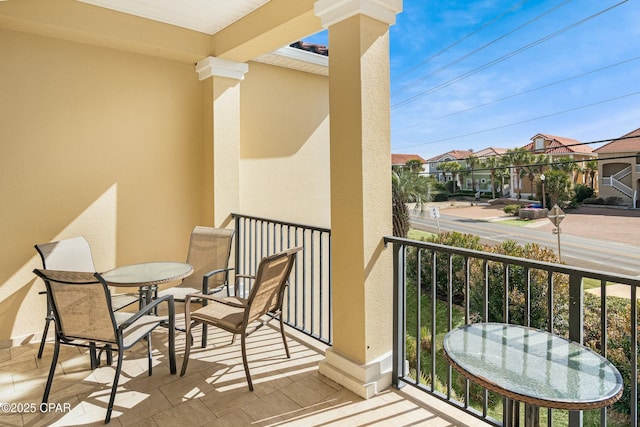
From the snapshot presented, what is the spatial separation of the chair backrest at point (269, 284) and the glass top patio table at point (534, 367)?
1.30 meters

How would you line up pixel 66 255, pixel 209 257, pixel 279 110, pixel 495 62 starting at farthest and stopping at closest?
pixel 495 62, pixel 279 110, pixel 209 257, pixel 66 255

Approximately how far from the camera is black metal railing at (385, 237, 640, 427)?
1.68m

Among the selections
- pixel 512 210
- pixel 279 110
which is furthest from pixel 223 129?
pixel 512 210

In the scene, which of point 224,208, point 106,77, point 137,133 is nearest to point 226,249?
point 224,208

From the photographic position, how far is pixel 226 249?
3.72m

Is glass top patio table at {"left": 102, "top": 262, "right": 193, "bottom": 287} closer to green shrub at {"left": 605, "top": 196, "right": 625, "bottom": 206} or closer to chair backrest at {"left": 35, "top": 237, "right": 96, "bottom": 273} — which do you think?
chair backrest at {"left": 35, "top": 237, "right": 96, "bottom": 273}

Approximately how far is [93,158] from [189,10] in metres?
1.72

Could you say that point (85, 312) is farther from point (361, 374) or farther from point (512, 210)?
point (512, 210)

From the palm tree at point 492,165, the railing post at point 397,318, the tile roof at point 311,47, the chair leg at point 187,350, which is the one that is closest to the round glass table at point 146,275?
the chair leg at point 187,350

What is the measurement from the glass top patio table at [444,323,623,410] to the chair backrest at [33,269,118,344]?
1.91 meters

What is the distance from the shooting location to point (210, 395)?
8.32ft

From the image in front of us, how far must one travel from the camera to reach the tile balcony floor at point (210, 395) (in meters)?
2.27

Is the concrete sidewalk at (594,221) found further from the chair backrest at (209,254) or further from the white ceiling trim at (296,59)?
the chair backrest at (209,254)

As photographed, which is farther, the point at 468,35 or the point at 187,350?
the point at 468,35
